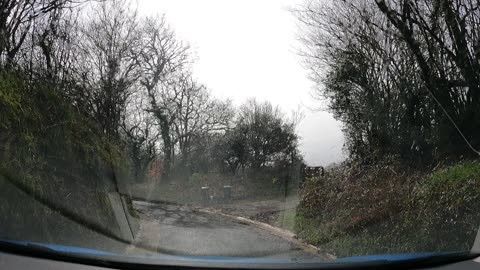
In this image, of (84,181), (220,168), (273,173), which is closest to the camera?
(84,181)

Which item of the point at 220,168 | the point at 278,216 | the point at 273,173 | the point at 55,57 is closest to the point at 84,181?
the point at 55,57

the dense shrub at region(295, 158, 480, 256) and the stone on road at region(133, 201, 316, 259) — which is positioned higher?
the dense shrub at region(295, 158, 480, 256)

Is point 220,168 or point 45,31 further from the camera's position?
point 220,168

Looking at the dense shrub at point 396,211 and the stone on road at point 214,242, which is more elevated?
the dense shrub at point 396,211

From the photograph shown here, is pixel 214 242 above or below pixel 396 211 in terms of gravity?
below

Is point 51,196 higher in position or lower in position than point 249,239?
higher

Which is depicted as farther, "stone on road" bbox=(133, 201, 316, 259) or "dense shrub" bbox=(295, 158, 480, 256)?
"stone on road" bbox=(133, 201, 316, 259)

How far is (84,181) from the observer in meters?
8.67

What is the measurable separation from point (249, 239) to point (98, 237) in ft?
18.0

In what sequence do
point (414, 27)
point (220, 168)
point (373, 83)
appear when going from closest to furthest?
point (414, 27), point (373, 83), point (220, 168)

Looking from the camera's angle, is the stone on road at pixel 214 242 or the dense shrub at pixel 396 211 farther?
the stone on road at pixel 214 242

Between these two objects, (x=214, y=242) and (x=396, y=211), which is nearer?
(x=396, y=211)

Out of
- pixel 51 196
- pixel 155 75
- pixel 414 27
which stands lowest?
pixel 51 196

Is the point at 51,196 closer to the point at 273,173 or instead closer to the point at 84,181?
the point at 84,181
